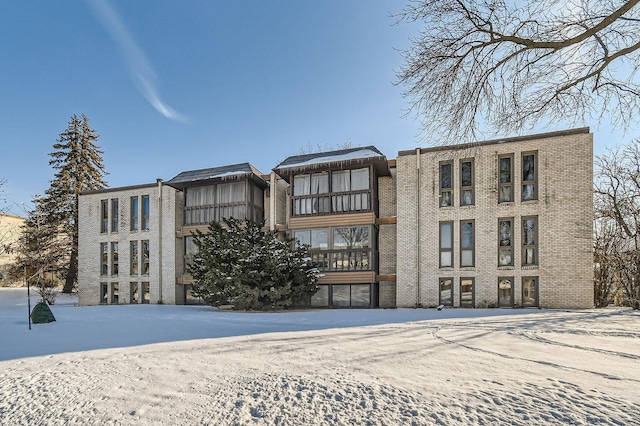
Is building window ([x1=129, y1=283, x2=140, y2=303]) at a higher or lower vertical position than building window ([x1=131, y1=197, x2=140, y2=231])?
lower

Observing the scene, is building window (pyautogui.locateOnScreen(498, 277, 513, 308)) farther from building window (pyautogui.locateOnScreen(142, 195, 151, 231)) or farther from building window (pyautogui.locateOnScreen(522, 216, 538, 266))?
building window (pyautogui.locateOnScreen(142, 195, 151, 231))

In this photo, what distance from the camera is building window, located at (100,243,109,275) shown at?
21.7m

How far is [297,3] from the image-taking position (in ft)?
34.0

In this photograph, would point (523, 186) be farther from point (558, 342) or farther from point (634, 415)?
point (634, 415)

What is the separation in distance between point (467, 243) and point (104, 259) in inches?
831

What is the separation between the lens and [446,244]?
15.6m

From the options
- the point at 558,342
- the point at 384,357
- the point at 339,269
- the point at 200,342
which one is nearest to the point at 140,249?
the point at 339,269

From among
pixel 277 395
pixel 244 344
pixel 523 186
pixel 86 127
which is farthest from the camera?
pixel 86 127

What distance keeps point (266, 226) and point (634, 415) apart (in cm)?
1682

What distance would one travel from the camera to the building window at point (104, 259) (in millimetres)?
21672

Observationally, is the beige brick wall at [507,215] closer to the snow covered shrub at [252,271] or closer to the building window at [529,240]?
the building window at [529,240]

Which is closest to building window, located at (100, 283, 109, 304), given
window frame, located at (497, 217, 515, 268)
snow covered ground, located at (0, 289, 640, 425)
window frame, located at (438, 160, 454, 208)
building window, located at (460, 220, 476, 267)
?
snow covered ground, located at (0, 289, 640, 425)

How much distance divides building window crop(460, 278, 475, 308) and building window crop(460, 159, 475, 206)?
133 inches

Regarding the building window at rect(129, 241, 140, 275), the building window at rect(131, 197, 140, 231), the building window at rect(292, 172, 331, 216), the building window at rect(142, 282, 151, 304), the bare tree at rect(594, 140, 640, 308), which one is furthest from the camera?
the building window at rect(131, 197, 140, 231)
